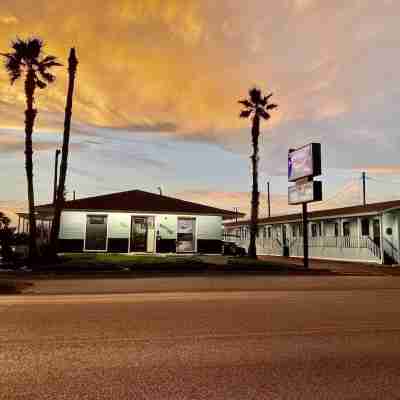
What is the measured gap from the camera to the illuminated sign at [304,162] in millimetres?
25141

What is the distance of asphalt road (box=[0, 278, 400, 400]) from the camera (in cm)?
444

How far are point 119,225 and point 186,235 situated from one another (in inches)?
188

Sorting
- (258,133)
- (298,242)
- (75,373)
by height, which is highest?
(258,133)

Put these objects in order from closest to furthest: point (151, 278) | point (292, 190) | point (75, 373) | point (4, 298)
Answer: point (75, 373) < point (4, 298) < point (151, 278) < point (292, 190)

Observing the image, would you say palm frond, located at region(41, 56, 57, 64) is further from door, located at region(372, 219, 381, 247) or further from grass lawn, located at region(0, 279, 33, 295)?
door, located at region(372, 219, 381, 247)

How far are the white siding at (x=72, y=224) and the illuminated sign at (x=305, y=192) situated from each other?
44.6ft

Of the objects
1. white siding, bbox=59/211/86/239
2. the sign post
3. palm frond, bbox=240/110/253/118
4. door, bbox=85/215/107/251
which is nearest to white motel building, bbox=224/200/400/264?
the sign post

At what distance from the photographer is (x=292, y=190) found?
27.8m

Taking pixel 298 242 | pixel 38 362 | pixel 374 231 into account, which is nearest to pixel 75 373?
pixel 38 362

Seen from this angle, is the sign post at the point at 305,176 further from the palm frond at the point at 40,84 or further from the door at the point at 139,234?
the palm frond at the point at 40,84

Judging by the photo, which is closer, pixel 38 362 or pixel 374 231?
pixel 38 362

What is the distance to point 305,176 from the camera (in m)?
25.9

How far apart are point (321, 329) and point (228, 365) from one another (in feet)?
8.95

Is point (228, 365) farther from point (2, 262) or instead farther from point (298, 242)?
point (298, 242)
